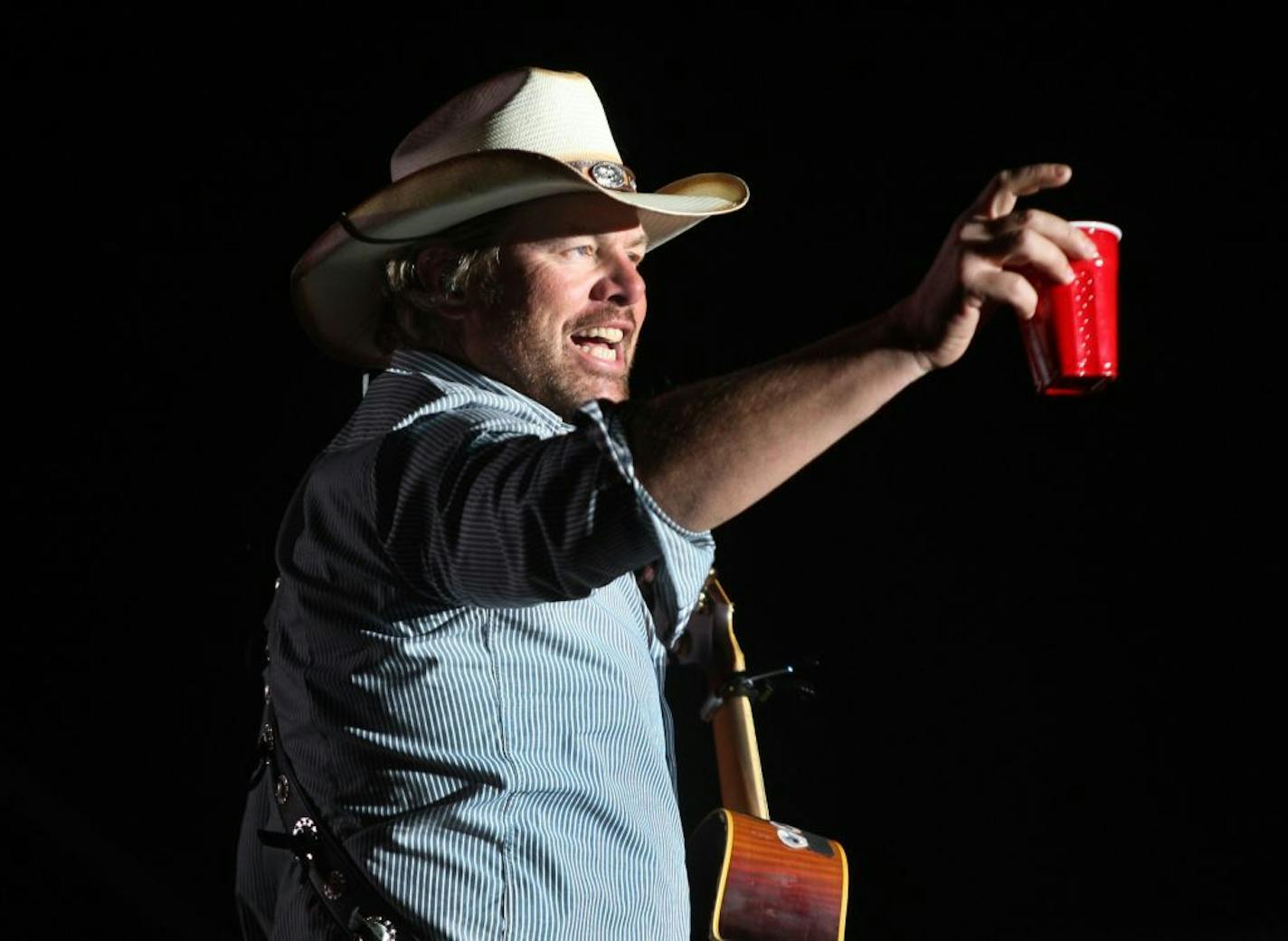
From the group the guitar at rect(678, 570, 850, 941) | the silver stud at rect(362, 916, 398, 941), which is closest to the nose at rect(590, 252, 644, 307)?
the silver stud at rect(362, 916, 398, 941)

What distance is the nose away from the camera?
1.52 metres

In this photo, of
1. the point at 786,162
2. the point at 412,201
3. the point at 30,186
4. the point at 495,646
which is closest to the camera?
the point at 495,646

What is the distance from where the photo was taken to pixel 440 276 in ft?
5.14

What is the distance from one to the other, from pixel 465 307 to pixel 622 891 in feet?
2.30

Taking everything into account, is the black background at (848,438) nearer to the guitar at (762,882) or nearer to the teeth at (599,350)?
the guitar at (762,882)

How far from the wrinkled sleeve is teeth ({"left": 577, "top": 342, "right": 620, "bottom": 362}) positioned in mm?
454

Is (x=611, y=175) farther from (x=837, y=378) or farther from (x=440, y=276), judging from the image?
(x=837, y=378)

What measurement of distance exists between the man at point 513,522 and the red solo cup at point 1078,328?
4 centimetres

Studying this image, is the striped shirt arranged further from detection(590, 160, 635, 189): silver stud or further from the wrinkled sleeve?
detection(590, 160, 635, 189): silver stud

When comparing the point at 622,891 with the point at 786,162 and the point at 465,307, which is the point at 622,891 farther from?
the point at 786,162

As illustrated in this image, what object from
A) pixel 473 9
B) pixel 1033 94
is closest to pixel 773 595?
pixel 1033 94

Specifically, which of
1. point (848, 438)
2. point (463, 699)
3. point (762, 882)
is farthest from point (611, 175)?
point (848, 438)

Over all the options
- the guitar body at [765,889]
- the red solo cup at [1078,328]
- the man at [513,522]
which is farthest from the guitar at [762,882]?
the red solo cup at [1078,328]

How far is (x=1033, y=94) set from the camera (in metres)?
2.56
